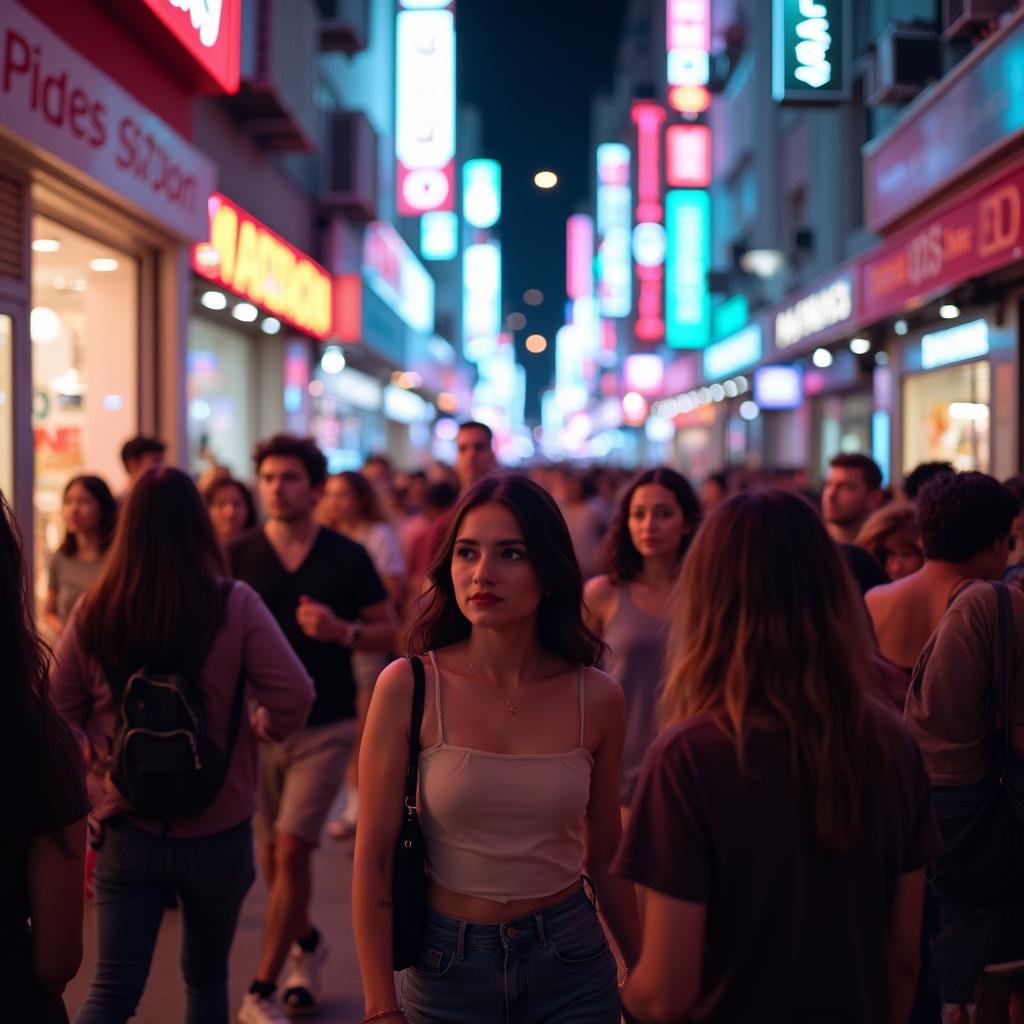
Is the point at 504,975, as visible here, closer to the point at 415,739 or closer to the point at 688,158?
the point at 415,739

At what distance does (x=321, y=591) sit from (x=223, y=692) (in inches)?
56.7

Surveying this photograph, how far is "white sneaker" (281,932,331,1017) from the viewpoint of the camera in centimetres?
498

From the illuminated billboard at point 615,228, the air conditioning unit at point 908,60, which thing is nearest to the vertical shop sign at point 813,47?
the air conditioning unit at point 908,60

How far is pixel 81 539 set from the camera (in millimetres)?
6582

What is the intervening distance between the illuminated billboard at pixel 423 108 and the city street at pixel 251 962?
20448 mm

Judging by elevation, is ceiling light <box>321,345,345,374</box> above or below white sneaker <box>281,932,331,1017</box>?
above

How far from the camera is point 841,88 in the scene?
12969 mm

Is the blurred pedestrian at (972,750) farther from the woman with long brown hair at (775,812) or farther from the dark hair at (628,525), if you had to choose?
the dark hair at (628,525)

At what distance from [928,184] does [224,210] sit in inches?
256

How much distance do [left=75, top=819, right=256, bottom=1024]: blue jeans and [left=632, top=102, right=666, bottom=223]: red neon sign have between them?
33488 millimetres

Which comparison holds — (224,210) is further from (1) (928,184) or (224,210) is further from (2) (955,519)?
(2) (955,519)

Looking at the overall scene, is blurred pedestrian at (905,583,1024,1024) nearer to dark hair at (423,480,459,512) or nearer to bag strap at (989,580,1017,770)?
bag strap at (989,580,1017,770)

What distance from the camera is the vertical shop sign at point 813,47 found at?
12.8m

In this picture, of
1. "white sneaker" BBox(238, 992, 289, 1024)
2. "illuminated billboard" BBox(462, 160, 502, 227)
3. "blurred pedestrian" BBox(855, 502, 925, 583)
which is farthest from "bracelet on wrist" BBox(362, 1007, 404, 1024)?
"illuminated billboard" BBox(462, 160, 502, 227)
